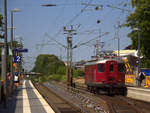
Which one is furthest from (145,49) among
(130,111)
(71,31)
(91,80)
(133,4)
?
(130,111)

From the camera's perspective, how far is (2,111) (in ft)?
46.2

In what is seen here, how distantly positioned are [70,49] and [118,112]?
19646mm

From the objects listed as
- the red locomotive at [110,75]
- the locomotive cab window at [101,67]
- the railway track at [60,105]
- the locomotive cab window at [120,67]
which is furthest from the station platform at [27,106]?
the locomotive cab window at [120,67]

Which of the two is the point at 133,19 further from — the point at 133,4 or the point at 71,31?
the point at 71,31

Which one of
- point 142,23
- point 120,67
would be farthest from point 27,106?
point 142,23

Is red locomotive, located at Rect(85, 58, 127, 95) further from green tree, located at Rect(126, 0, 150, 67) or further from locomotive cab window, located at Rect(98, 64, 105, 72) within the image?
green tree, located at Rect(126, 0, 150, 67)

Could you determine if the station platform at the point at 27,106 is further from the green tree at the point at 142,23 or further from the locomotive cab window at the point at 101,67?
the green tree at the point at 142,23

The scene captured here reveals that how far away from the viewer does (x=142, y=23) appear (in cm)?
4012

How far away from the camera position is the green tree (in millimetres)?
40000

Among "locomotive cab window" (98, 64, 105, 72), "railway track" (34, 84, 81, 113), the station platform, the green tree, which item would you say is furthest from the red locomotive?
the green tree

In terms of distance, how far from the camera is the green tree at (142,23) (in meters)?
40.0

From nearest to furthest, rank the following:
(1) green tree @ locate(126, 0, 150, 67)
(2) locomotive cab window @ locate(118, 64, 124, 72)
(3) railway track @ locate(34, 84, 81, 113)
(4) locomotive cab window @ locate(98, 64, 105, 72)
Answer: (3) railway track @ locate(34, 84, 81, 113)
(4) locomotive cab window @ locate(98, 64, 105, 72)
(2) locomotive cab window @ locate(118, 64, 124, 72)
(1) green tree @ locate(126, 0, 150, 67)

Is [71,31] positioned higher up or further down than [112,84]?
higher up

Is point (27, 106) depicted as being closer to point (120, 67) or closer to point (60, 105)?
point (60, 105)
